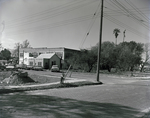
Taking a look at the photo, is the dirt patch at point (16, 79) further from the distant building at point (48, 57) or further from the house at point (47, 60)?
the house at point (47, 60)

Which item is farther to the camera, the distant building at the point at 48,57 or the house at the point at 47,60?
the distant building at the point at 48,57

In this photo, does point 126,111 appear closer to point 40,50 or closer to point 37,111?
point 37,111

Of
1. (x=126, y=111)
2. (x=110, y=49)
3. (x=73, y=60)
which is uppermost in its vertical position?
(x=110, y=49)

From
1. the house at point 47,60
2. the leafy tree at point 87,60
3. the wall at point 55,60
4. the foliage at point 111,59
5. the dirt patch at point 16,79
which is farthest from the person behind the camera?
the wall at point 55,60

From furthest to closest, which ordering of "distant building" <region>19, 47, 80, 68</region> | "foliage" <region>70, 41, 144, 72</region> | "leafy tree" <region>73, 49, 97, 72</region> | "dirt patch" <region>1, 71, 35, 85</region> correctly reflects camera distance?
"distant building" <region>19, 47, 80, 68</region>
"leafy tree" <region>73, 49, 97, 72</region>
"foliage" <region>70, 41, 144, 72</region>
"dirt patch" <region>1, 71, 35, 85</region>

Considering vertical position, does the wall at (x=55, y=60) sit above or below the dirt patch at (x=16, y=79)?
above

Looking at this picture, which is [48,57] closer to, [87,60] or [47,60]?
[47,60]

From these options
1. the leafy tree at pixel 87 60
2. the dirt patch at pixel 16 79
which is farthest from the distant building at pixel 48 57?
the dirt patch at pixel 16 79

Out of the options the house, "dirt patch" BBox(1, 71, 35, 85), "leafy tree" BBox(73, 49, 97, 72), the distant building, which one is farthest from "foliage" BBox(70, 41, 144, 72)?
"dirt patch" BBox(1, 71, 35, 85)

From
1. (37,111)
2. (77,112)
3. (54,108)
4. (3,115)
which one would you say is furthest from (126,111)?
(3,115)

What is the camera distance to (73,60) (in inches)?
1492

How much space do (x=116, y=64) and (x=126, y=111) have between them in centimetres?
3249

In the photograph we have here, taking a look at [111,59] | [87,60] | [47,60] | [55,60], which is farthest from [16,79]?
[55,60]

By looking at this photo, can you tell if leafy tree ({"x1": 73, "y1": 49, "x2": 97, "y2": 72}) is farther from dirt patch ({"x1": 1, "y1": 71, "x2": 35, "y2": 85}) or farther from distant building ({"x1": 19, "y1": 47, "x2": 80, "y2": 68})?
dirt patch ({"x1": 1, "y1": 71, "x2": 35, "y2": 85})
